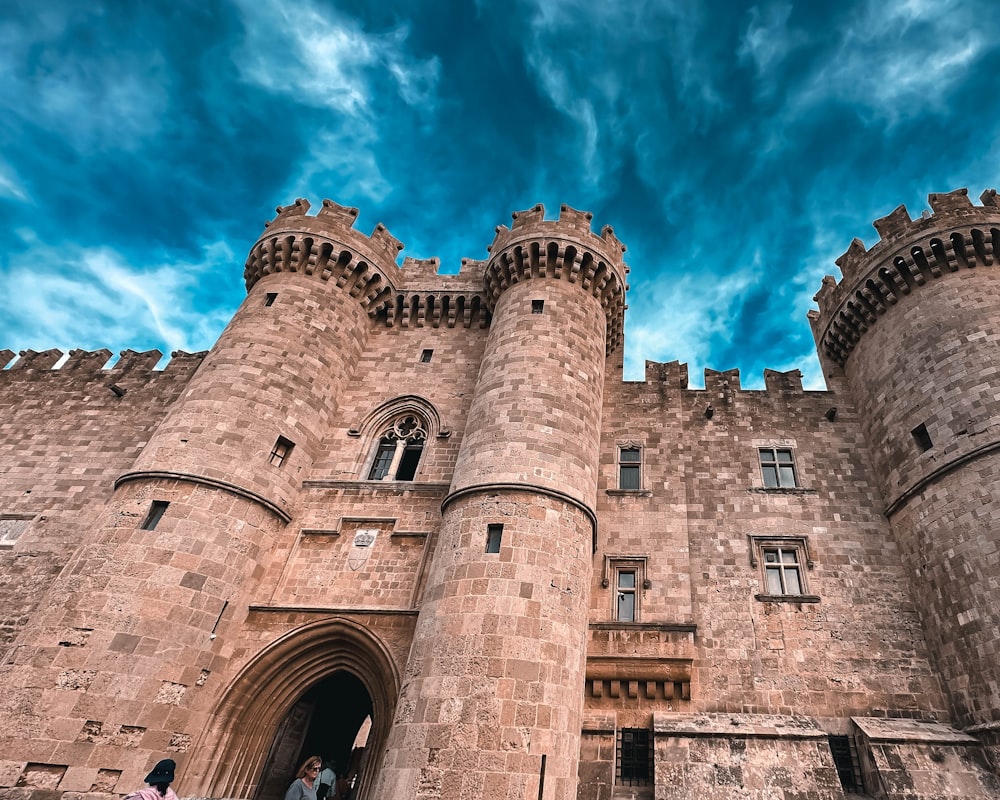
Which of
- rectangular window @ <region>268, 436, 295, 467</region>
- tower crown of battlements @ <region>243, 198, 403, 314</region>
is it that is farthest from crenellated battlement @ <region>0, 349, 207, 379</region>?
rectangular window @ <region>268, 436, 295, 467</region>

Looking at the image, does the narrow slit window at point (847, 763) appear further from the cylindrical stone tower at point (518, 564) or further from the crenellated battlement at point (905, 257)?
the crenellated battlement at point (905, 257)

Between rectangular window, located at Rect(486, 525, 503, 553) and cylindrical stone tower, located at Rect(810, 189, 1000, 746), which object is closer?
rectangular window, located at Rect(486, 525, 503, 553)

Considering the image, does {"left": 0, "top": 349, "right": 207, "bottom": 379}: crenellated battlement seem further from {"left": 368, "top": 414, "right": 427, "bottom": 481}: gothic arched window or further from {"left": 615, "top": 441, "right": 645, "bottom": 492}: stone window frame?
{"left": 615, "top": 441, "right": 645, "bottom": 492}: stone window frame

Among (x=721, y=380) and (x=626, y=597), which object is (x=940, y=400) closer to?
(x=721, y=380)

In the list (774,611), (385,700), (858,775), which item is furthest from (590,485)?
(858,775)

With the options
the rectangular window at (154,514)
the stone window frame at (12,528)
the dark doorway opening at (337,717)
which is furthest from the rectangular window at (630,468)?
the stone window frame at (12,528)

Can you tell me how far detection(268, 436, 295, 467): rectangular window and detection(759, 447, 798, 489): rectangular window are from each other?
10002mm

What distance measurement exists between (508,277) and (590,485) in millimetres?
5608

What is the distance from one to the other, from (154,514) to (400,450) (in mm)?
4628

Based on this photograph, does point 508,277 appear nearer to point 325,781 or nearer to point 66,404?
point 325,781

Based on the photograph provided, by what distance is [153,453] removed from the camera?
9.94m

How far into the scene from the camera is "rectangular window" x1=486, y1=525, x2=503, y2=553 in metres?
8.62

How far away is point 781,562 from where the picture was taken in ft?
35.7

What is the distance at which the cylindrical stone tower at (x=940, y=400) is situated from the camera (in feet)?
29.0
